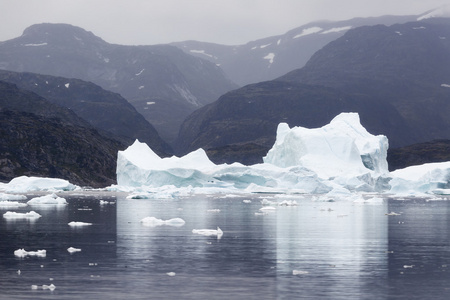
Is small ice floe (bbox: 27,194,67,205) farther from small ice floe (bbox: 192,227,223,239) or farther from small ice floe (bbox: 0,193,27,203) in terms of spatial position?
small ice floe (bbox: 192,227,223,239)

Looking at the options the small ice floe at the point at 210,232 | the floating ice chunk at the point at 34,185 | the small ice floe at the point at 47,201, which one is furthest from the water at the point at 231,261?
the floating ice chunk at the point at 34,185

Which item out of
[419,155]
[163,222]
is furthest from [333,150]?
[419,155]

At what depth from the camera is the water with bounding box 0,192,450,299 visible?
18.9m

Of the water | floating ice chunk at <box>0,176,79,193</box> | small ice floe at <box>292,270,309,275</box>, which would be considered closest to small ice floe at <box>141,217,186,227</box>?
the water

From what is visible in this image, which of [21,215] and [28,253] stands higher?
[21,215]

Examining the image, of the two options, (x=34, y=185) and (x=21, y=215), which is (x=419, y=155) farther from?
(x=21, y=215)

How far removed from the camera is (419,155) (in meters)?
177

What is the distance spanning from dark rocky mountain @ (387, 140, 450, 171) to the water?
442 feet

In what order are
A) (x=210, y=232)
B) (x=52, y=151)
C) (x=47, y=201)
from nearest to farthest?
(x=210, y=232) → (x=47, y=201) → (x=52, y=151)

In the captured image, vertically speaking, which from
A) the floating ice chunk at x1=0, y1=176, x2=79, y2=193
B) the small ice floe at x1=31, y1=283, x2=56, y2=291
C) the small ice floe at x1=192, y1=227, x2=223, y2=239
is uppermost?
the floating ice chunk at x1=0, y1=176, x2=79, y2=193

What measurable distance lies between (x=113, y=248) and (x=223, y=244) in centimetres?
454

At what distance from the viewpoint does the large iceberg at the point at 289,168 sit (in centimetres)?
8481

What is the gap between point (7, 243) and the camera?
29078 millimetres

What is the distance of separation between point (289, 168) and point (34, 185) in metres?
30.2
